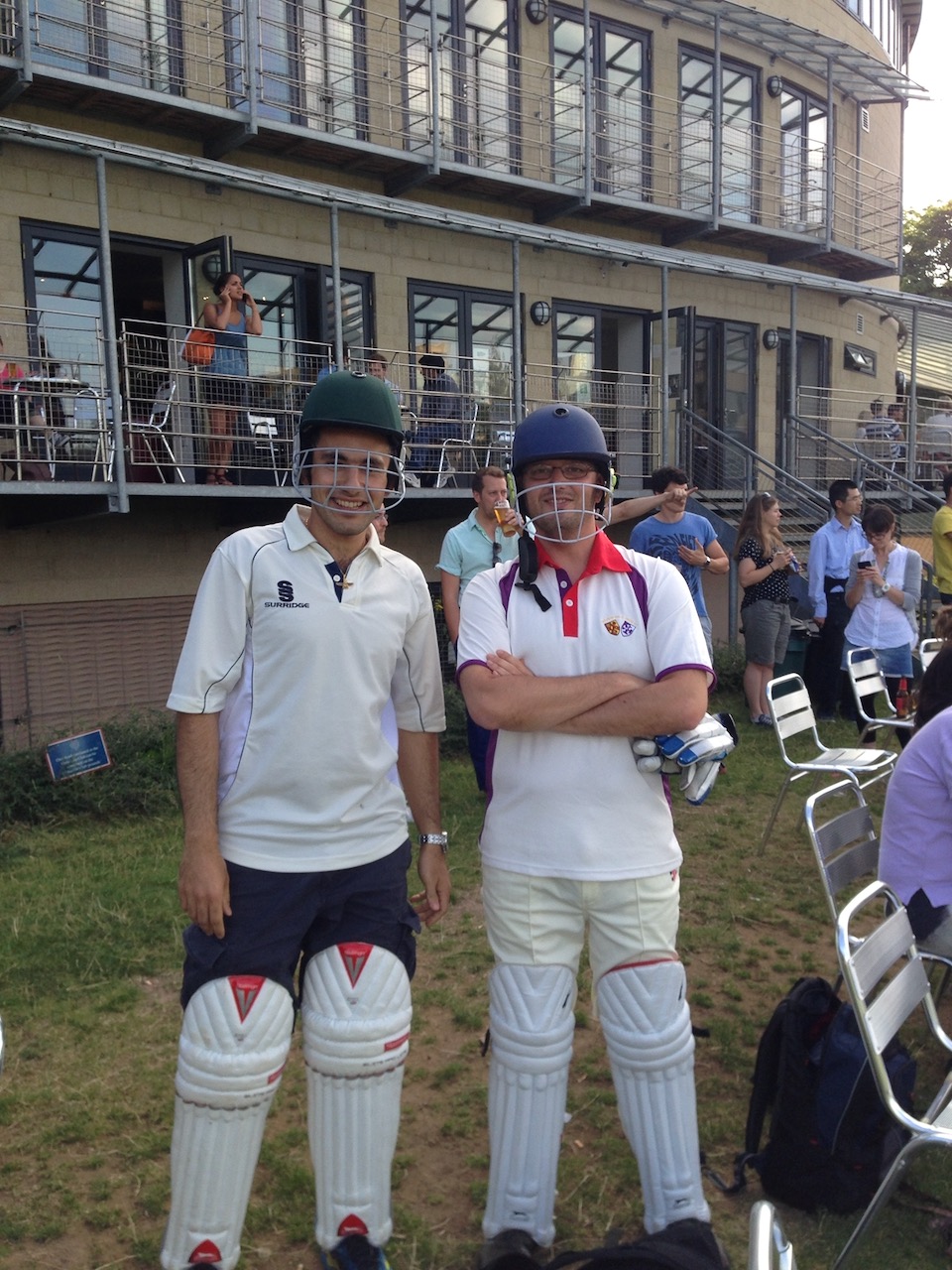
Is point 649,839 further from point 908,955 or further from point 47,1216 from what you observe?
point 47,1216

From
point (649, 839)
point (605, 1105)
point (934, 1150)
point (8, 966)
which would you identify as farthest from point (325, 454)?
point (8, 966)

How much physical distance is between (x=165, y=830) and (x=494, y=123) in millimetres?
9380

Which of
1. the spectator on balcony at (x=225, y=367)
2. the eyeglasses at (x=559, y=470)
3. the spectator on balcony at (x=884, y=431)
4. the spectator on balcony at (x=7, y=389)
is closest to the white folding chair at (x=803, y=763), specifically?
the eyeglasses at (x=559, y=470)

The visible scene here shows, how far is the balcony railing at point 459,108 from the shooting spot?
32.0 ft

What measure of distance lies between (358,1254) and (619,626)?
1.56m

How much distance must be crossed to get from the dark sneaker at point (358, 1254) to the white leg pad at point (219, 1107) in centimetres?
25

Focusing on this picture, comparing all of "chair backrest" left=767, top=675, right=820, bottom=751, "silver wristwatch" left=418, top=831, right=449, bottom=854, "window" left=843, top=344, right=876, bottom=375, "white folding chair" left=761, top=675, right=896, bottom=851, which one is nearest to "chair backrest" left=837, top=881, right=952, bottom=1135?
"silver wristwatch" left=418, top=831, right=449, bottom=854

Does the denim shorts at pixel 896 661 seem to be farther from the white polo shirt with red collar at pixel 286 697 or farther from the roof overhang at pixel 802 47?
the roof overhang at pixel 802 47

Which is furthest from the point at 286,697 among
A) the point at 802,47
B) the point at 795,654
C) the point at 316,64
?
the point at 802,47

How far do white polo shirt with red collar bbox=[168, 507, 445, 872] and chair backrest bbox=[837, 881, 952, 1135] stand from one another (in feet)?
3.77

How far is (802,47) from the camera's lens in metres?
14.9

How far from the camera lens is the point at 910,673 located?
772 cm

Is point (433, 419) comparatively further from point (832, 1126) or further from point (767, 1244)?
point (767, 1244)

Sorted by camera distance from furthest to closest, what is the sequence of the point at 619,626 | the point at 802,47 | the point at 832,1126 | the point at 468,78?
the point at 802,47
the point at 468,78
the point at 832,1126
the point at 619,626
